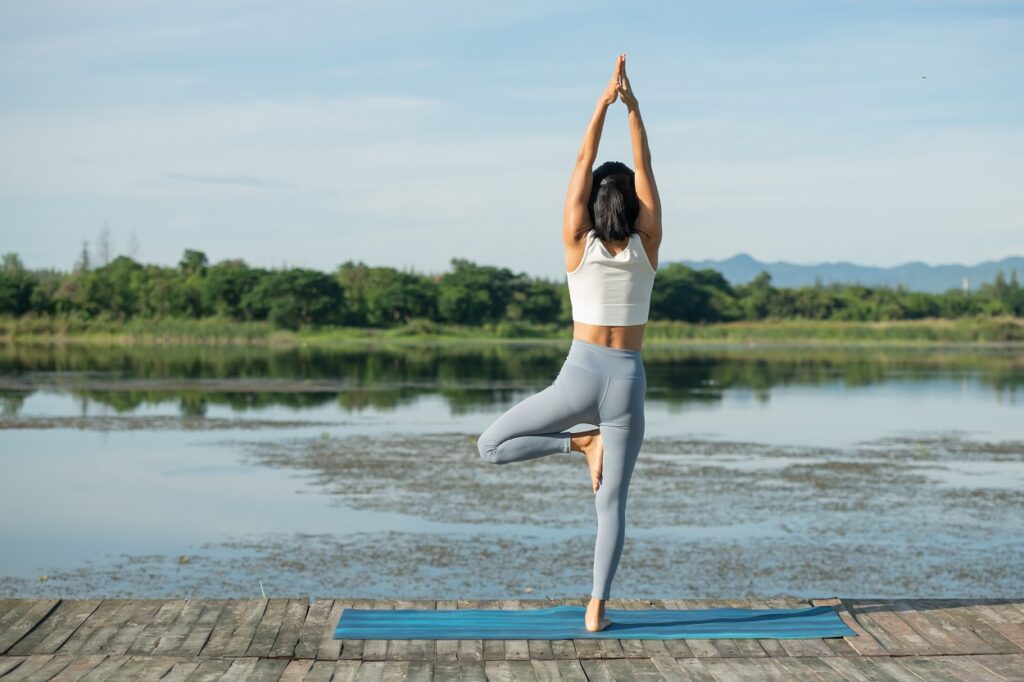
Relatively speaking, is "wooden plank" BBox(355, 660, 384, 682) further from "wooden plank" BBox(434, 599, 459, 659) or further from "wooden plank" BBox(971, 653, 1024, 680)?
"wooden plank" BBox(971, 653, 1024, 680)

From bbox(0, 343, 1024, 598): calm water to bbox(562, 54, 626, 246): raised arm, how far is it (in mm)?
4284

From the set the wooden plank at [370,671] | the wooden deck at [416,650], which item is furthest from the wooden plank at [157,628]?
the wooden plank at [370,671]

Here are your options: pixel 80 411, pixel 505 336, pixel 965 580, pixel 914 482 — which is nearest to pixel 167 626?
pixel 965 580

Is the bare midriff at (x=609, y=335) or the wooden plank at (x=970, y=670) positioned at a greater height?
the bare midriff at (x=609, y=335)

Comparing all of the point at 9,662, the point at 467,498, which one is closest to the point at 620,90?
the point at 9,662

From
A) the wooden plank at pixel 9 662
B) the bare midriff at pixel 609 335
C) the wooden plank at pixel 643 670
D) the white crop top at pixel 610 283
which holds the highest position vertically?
the white crop top at pixel 610 283

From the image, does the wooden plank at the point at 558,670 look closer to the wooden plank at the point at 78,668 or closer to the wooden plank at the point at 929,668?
the wooden plank at the point at 929,668

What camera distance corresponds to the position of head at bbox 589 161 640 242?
4309mm

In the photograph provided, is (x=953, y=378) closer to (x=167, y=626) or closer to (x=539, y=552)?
(x=539, y=552)

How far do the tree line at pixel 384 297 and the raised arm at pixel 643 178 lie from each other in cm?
5749

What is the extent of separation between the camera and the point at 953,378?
31141 mm

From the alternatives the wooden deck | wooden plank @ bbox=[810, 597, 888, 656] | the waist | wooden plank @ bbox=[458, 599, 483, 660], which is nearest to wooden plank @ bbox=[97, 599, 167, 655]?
the wooden deck

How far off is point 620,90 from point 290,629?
229 centimetres

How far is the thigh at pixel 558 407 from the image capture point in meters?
4.36
